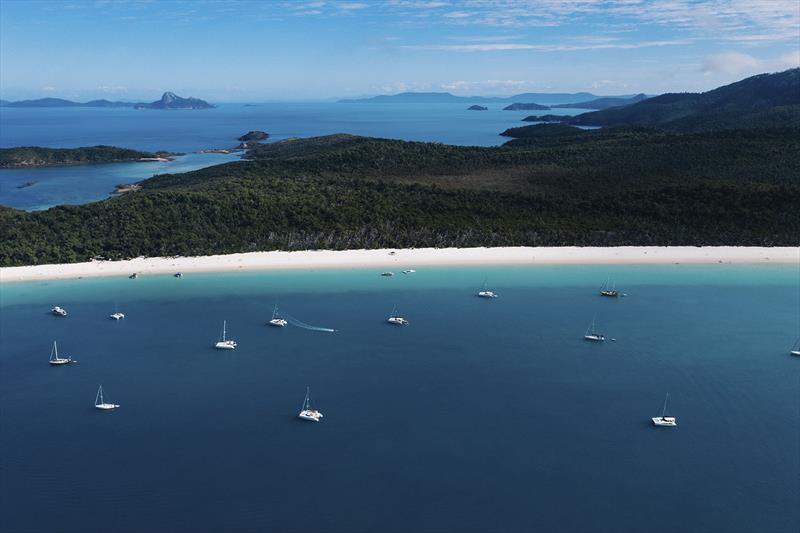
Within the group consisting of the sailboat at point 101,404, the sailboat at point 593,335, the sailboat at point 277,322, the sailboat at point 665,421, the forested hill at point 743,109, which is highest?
the forested hill at point 743,109

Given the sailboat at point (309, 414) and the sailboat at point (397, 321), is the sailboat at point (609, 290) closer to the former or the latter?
the sailboat at point (397, 321)

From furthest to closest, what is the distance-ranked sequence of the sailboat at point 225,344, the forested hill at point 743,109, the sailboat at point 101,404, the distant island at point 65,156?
the distant island at point 65,156, the forested hill at point 743,109, the sailboat at point 225,344, the sailboat at point 101,404

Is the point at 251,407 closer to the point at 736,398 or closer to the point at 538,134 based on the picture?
the point at 736,398

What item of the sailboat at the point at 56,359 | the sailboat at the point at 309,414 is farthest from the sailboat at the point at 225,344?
the sailboat at the point at 309,414

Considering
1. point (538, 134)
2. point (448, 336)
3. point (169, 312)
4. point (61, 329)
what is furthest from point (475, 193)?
point (538, 134)

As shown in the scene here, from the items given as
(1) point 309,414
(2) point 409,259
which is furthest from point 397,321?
(2) point 409,259

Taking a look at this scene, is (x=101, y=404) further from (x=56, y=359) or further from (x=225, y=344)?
(x=225, y=344)

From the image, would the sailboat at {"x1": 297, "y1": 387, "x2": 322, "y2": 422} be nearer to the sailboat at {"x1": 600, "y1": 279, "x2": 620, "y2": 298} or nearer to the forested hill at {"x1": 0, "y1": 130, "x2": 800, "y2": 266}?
the sailboat at {"x1": 600, "y1": 279, "x2": 620, "y2": 298}
